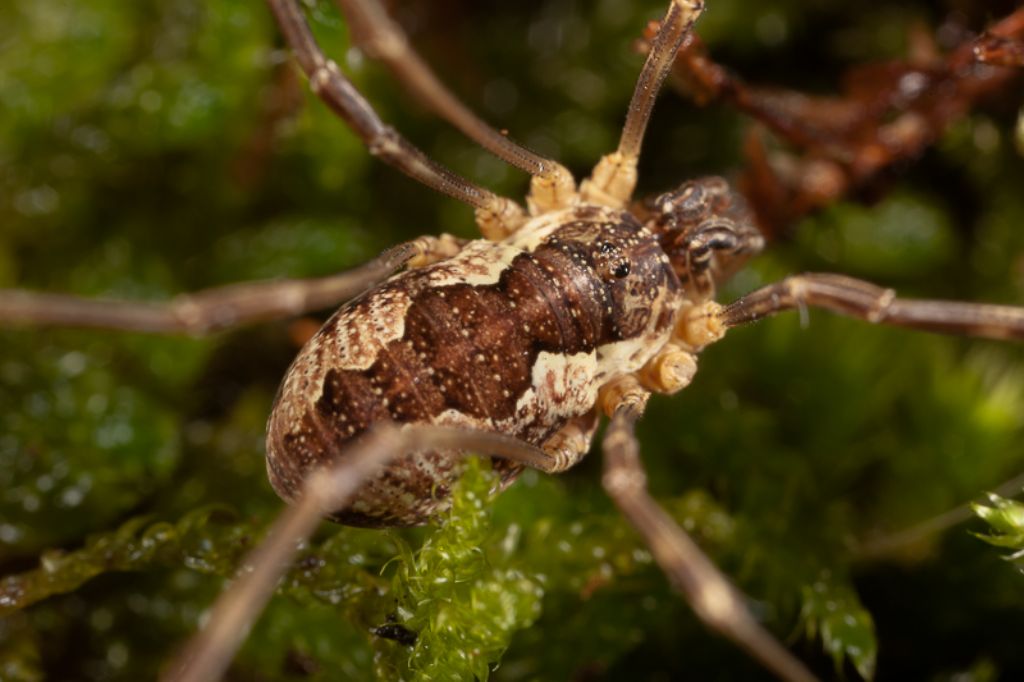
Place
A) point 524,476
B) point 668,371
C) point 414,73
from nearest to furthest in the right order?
point 414,73 < point 668,371 < point 524,476

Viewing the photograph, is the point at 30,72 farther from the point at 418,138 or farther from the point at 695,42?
the point at 695,42

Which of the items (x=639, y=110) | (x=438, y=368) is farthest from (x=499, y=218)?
(x=438, y=368)

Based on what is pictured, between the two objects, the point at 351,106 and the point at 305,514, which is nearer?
the point at 305,514

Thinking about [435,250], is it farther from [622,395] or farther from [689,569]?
[689,569]

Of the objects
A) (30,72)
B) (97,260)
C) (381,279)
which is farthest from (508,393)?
(30,72)

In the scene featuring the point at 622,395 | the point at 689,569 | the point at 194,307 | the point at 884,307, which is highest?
the point at 194,307

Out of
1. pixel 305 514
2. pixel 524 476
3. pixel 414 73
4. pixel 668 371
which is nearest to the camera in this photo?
pixel 305 514
